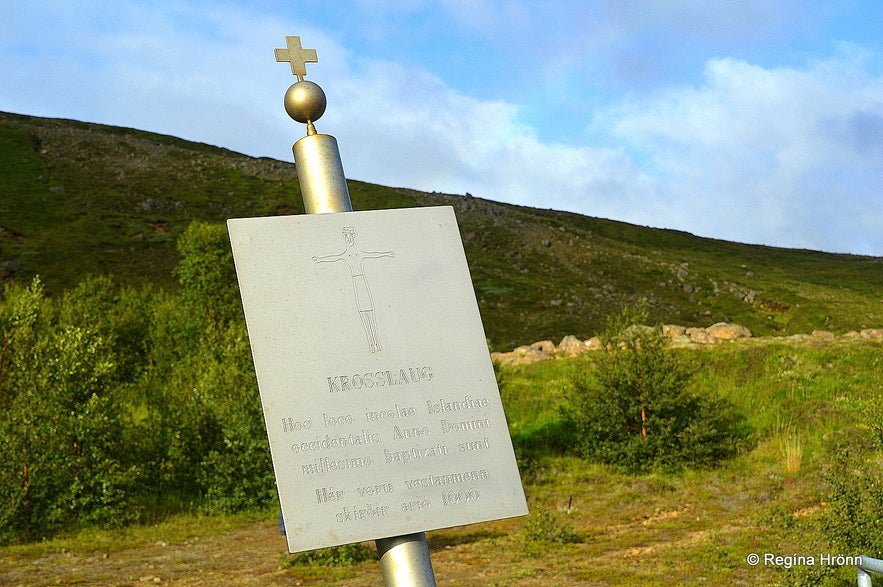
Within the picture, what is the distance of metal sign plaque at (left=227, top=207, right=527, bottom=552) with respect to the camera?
420cm

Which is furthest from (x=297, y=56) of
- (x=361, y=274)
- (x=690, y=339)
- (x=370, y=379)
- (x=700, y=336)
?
(x=700, y=336)

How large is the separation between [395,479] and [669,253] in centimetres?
11474

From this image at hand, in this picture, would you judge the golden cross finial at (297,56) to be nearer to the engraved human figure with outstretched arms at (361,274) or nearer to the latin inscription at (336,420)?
the engraved human figure with outstretched arms at (361,274)

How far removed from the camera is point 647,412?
20125 millimetres

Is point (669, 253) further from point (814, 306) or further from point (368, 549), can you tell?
point (368, 549)

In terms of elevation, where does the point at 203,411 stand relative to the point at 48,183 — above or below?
below

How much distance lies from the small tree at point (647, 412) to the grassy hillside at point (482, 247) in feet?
122

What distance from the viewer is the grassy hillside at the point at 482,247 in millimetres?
72188

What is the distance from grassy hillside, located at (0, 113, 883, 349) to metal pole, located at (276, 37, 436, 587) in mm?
52919

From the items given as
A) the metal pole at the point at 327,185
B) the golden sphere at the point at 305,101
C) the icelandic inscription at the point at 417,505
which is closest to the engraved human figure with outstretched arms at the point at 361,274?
the metal pole at the point at 327,185

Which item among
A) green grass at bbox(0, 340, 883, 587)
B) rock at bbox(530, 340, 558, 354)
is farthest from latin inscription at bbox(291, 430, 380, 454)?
rock at bbox(530, 340, 558, 354)

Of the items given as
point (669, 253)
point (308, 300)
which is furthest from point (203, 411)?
point (669, 253)

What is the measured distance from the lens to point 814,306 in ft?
262

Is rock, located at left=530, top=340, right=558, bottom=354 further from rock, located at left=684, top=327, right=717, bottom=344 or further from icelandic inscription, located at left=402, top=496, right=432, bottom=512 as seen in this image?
icelandic inscription, located at left=402, top=496, right=432, bottom=512
